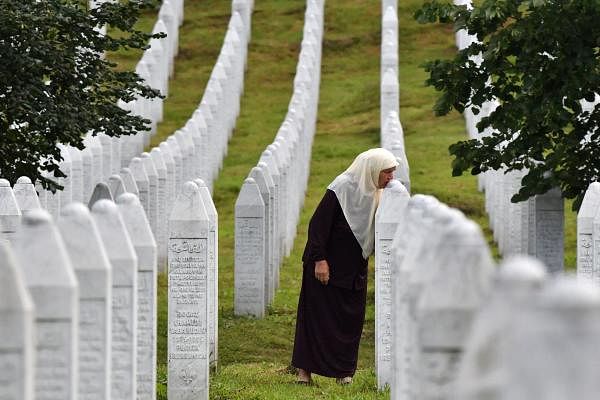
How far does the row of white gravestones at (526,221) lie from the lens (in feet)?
57.4

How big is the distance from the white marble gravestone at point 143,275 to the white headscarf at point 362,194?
11.7 feet

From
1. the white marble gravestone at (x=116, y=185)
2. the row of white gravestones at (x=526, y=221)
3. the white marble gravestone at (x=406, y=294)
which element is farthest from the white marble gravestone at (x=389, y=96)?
the white marble gravestone at (x=406, y=294)

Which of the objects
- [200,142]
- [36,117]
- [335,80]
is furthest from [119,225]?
[335,80]

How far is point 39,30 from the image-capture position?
15.3m

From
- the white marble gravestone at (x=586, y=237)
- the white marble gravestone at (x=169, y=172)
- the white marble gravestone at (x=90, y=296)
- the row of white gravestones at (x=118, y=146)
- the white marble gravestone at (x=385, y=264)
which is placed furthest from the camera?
the white marble gravestone at (x=169, y=172)

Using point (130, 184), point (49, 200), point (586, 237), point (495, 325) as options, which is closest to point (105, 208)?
point (495, 325)

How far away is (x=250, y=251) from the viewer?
56.3ft

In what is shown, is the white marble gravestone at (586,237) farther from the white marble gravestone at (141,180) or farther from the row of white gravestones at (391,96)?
the white marble gravestone at (141,180)

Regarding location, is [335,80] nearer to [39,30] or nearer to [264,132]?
[264,132]

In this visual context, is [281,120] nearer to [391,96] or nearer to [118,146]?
[391,96]

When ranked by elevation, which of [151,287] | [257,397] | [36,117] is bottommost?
[257,397]

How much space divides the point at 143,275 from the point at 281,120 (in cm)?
2535

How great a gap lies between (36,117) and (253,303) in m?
3.47

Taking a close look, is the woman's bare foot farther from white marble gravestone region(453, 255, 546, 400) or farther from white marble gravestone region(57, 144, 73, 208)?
white marble gravestone region(453, 255, 546, 400)
